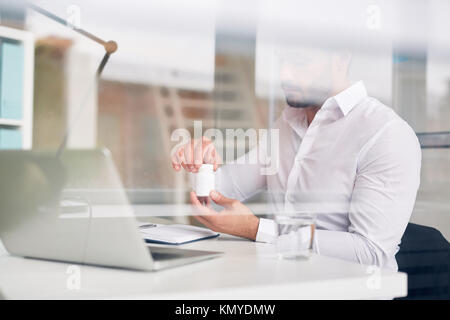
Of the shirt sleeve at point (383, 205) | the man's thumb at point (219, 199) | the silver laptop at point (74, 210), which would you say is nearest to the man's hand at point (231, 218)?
the man's thumb at point (219, 199)

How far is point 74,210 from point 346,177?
781mm

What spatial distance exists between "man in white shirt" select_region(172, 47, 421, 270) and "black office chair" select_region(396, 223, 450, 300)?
36 millimetres

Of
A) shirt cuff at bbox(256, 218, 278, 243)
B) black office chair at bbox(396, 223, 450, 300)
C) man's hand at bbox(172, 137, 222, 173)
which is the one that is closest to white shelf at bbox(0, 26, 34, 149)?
man's hand at bbox(172, 137, 222, 173)

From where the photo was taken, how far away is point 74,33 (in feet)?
8.30

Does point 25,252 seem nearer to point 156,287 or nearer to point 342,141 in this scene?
point 156,287

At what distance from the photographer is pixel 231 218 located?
3.13 feet

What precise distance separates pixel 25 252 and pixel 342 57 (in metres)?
1.18

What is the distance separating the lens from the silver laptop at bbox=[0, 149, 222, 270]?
1.76ft

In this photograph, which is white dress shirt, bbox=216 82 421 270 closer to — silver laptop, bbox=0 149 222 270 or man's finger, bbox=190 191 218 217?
man's finger, bbox=190 191 218 217

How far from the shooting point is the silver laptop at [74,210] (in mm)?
536

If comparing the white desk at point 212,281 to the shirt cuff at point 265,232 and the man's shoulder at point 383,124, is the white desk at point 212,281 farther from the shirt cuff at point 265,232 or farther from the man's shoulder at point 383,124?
the man's shoulder at point 383,124

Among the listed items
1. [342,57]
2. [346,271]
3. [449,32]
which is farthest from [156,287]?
[449,32]

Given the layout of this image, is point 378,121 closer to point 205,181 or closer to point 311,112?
Answer: point 311,112

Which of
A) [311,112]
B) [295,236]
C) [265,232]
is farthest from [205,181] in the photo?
[311,112]
